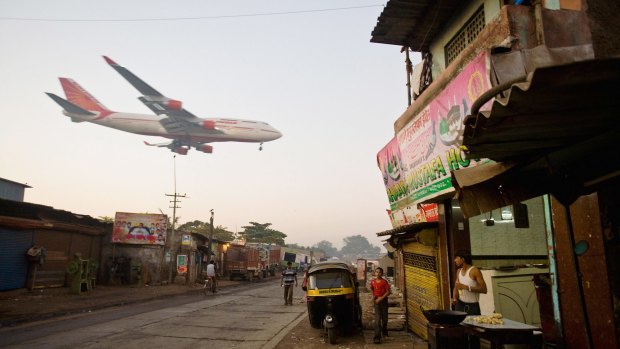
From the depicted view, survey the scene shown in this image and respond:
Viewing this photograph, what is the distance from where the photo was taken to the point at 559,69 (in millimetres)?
2406

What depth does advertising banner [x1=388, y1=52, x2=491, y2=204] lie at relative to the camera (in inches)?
272

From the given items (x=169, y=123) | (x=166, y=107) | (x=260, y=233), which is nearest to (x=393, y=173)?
(x=166, y=107)

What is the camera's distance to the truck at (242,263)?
39822 millimetres

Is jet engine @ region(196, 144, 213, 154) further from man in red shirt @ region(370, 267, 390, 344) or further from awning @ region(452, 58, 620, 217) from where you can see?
awning @ region(452, 58, 620, 217)

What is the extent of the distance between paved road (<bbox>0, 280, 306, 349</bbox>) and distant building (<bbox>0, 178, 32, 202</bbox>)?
77.9 feet

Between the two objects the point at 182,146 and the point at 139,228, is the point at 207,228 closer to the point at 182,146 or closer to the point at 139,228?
the point at 182,146

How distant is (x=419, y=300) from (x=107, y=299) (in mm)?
16405

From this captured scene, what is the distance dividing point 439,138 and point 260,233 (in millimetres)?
80517

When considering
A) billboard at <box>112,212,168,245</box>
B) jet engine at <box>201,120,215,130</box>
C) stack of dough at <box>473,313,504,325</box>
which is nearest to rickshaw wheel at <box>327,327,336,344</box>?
stack of dough at <box>473,313,504,325</box>

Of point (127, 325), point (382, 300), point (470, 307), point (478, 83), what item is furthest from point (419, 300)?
point (127, 325)

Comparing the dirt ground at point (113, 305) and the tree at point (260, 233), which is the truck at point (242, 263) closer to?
the dirt ground at point (113, 305)

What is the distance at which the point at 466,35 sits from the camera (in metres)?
10.1

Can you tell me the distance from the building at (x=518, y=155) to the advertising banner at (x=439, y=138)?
4 cm

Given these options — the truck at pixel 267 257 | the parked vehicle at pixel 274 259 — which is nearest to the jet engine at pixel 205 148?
the truck at pixel 267 257
